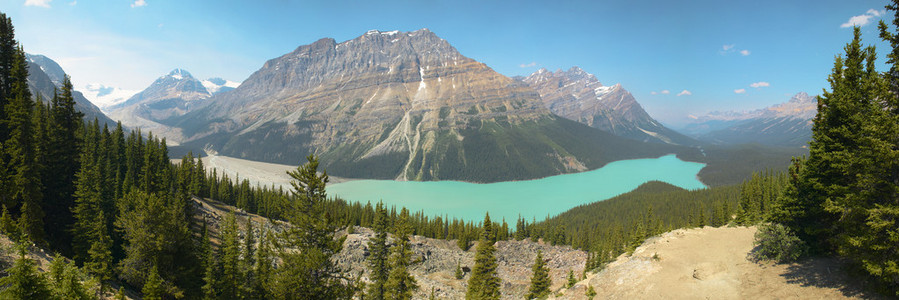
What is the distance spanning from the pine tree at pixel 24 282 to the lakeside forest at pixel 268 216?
0.18 feet

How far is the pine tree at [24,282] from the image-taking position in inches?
554

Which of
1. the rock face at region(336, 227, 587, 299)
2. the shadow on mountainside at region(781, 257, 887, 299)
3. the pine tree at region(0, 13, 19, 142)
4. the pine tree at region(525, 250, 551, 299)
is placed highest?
the pine tree at region(0, 13, 19, 142)

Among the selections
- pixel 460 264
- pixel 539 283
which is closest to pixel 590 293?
pixel 539 283

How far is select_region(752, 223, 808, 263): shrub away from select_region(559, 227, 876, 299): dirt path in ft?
2.23

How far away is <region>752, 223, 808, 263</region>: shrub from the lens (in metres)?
23.3

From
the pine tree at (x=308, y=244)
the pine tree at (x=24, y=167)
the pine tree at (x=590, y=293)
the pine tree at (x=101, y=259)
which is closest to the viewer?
the pine tree at (x=308, y=244)

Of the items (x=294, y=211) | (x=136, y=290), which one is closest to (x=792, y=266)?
(x=294, y=211)

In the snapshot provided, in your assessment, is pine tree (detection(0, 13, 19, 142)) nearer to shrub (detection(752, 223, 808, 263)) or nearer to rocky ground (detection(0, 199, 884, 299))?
rocky ground (detection(0, 199, 884, 299))

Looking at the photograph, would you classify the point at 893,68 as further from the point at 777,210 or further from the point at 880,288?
the point at 777,210

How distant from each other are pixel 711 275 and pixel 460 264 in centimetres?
4477

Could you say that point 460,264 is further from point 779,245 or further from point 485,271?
point 779,245

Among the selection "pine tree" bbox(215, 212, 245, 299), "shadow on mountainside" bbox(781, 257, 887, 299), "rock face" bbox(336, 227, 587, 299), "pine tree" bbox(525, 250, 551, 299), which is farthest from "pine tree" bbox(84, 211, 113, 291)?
"shadow on mountainside" bbox(781, 257, 887, 299)

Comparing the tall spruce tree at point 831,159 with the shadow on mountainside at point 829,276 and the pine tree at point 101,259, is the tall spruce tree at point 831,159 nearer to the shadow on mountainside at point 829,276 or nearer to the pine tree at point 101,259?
the shadow on mountainside at point 829,276

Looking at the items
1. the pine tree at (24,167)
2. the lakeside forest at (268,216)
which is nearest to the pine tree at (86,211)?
the lakeside forest at (268,216)
